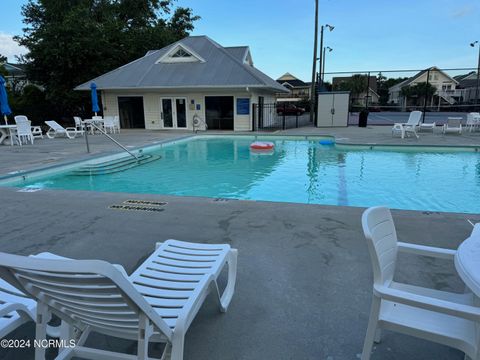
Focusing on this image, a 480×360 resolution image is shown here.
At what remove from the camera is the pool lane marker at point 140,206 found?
174 inches

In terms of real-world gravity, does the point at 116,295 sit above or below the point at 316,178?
above

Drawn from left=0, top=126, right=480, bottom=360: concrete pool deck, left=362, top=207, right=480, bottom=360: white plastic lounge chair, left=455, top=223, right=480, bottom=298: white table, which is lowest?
left=0, top=126, right=480, bottom=360: concrete pool deck

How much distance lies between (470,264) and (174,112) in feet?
58.2

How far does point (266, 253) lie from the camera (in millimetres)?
3064

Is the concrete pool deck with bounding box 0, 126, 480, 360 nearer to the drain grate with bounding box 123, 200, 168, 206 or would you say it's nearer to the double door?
the drain grate with bounding box 123, 200, 168, 206

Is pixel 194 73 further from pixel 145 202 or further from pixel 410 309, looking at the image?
pixel 410 309

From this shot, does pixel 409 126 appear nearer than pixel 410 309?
No

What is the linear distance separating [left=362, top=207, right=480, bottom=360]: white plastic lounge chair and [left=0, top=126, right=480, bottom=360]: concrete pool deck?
0.31m

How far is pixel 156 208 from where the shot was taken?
14.6 ft

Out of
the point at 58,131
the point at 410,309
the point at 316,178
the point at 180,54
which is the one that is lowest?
the point at 316,178

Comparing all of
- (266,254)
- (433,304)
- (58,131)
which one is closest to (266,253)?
(266,254)

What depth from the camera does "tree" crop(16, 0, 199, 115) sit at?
63.9ft

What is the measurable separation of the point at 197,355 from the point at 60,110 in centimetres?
2399

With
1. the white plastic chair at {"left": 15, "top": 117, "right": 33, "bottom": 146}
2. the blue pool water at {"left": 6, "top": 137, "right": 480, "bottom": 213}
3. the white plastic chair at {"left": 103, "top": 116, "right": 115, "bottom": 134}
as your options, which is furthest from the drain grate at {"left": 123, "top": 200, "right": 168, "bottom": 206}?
the white plastic chair at {"left": 103, "top": 116, "right": 115, "bottom": 134}
